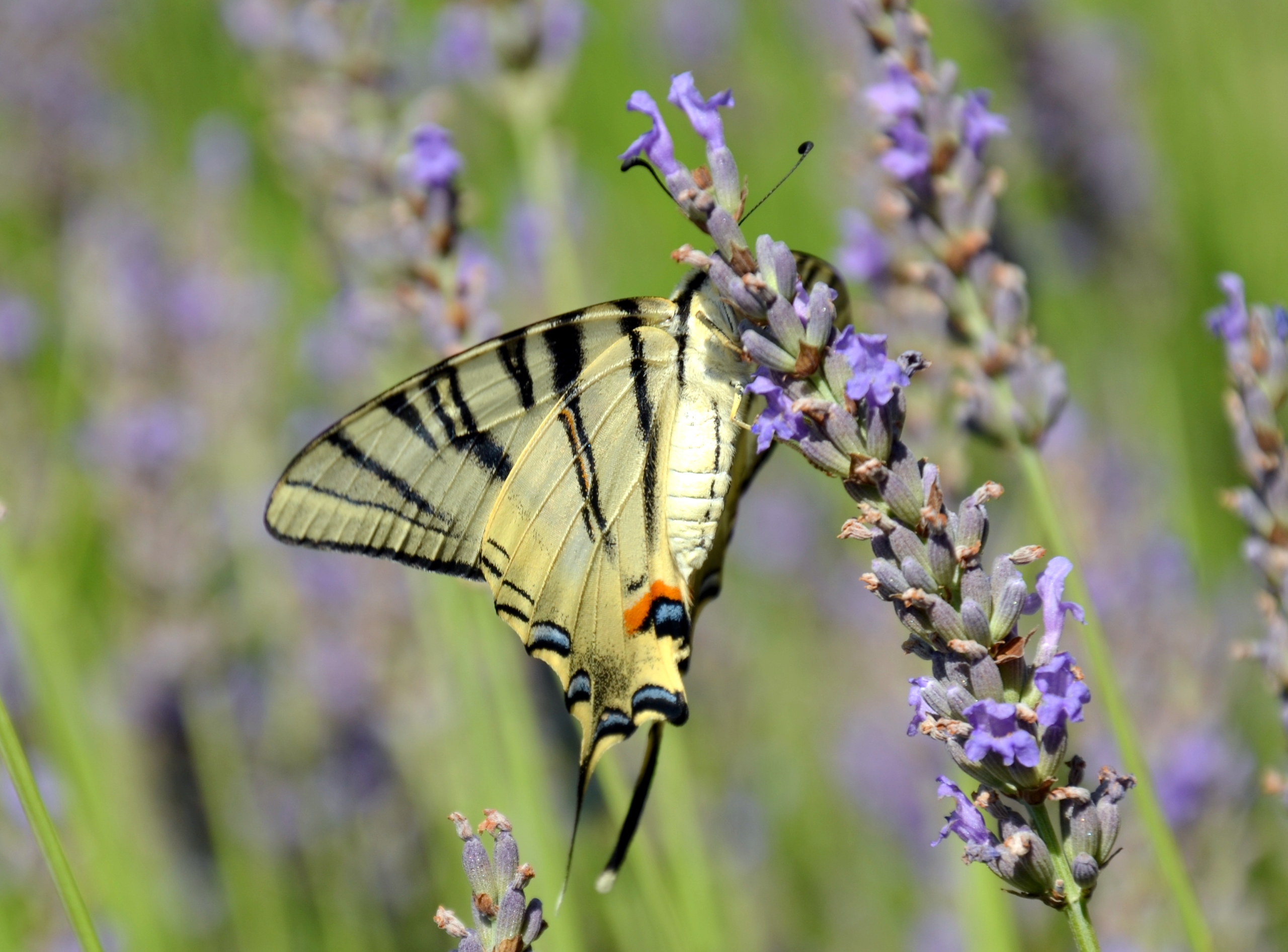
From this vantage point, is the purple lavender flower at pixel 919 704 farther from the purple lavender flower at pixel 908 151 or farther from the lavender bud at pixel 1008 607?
the purple lavender flower at pixel 908 151

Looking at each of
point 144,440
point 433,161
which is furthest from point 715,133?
point 144,440

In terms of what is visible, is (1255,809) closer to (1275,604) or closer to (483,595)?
(1275,604)

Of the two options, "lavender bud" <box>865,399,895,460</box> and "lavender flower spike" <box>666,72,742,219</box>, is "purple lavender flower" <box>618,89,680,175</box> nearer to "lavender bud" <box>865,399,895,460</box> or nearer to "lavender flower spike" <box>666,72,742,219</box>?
"lavender flower spike" <box>666,72,742,219</box>

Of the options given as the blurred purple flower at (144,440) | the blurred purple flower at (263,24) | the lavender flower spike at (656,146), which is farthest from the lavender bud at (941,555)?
the blurred purple flower at (144,440)

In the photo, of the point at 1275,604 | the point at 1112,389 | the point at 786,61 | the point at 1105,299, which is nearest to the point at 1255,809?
the point at 1112,389

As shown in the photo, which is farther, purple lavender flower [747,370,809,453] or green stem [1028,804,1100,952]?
purple lavender flower [747,370,809,453]

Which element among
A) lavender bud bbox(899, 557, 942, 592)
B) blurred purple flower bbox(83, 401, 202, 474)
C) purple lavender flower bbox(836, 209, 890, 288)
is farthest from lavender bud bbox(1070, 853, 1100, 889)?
blurred purple flower bbox(83, 401, 202, 474)

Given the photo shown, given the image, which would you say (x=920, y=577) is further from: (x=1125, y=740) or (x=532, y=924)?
(x=1125, y=740)

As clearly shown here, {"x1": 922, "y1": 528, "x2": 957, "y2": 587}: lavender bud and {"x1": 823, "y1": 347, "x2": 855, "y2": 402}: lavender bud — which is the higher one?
{"x1": 823, "y1": 347, "x2": 855, "y2": 402}: lavender bud
